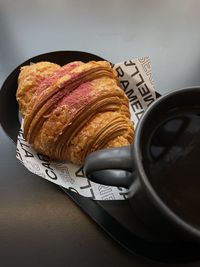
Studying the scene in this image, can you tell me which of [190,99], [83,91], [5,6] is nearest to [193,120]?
[190,99]

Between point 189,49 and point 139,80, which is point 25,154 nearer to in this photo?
point 139,80

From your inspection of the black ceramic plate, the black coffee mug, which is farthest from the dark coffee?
the black ceramic plate

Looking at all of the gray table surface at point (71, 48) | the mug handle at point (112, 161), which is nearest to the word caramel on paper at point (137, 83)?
the gray table surface at point (71, 48)

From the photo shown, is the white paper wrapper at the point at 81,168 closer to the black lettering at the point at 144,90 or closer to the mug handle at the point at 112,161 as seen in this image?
the black lettering at the point at 144,90

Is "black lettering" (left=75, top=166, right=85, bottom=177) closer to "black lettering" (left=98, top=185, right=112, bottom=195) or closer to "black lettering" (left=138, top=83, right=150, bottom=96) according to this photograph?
"black lettering" (left=98, top=185, right=112, bottom=195)

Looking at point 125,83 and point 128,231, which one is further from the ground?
point 125,83

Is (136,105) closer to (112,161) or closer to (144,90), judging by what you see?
(144,90)

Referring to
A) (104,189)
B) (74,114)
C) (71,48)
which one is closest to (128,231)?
(104,189)
